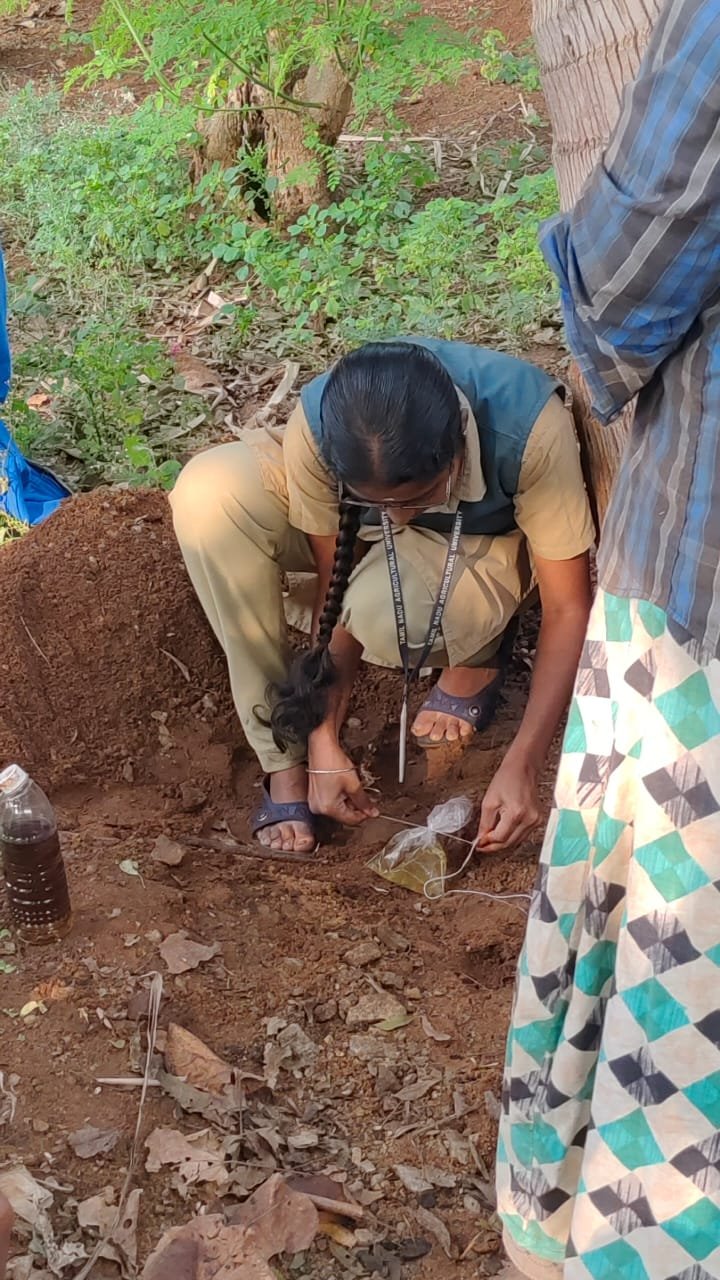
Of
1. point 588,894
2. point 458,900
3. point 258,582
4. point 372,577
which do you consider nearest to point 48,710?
point 258,582

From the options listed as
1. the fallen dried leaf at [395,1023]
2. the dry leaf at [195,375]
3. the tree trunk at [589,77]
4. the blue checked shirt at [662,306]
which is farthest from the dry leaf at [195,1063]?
the dry leaf at [195,375]

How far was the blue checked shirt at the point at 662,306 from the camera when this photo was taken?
125 centimetres

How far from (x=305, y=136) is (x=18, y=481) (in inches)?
105

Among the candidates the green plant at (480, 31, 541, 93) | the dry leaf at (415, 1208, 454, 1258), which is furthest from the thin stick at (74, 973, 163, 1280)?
the green plant at (480, 31, 541, 93)

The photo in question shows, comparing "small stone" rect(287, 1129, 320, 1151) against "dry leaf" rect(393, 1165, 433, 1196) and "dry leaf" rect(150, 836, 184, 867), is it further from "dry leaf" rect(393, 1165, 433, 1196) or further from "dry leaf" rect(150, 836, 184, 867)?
"dry leaf" rect(150, 836, 184, 867)

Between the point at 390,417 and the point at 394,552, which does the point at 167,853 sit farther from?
the point at 390,417

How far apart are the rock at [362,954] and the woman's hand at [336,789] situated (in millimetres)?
434

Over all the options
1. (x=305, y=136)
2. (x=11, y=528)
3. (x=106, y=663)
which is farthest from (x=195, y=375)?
(x=106, y=663)

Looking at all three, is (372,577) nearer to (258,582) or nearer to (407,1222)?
(258,582)

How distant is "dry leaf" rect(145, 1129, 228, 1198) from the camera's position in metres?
2.06

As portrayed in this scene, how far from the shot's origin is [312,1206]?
1980 millimetres

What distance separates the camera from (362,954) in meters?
2.61

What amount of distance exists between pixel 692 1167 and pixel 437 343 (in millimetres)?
1798

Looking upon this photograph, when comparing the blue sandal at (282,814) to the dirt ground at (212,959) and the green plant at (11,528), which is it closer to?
the dirt ground at (212,959)
